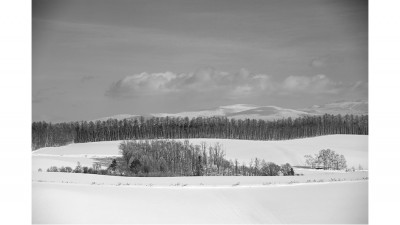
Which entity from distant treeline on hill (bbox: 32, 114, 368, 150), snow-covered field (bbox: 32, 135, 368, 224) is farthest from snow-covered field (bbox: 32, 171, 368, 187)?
distant treeline on hill (bbox: 32, 114, 368, 150)

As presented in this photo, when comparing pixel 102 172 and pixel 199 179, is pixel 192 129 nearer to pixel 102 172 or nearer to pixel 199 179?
pixel 199 179


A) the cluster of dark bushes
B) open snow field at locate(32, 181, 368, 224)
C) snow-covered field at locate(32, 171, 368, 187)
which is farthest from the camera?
the cluster of dark bushes

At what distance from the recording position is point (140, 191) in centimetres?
871

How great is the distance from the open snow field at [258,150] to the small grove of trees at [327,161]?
0.23 ft

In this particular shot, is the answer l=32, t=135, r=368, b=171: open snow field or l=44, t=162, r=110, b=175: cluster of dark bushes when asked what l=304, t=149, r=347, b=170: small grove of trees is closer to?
l=32, t=135, r=368, b=171: open snow field

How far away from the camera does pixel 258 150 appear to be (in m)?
9.48

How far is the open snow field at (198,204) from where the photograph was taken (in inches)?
331

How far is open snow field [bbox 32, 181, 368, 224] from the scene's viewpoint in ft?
27.6

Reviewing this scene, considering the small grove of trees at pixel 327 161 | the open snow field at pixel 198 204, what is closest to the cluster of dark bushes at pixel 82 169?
the open snow field at pixel 198 204

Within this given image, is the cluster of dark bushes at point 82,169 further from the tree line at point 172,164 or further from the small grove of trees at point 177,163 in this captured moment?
the small grove of trees at point 177,163

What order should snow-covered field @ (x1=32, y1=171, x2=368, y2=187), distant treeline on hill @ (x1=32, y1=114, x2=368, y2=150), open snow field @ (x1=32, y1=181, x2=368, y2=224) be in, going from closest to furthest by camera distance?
open snow field @ (x1=32, y1=181, x2=368, y2=224), snow-covered field @ (x1=32, y1=171, x2=368, y2=187), distant treeline on hill @ (x1=32, y1=114, x2=368, y2=150)

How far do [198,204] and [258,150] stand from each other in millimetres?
1419

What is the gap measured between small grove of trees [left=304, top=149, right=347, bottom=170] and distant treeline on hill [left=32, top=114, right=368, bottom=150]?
13.2 inches
